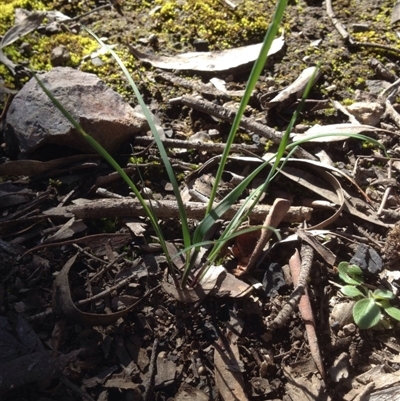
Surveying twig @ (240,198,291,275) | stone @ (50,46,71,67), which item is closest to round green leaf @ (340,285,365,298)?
twig @ (240,198,291,275)

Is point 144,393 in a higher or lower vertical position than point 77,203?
lower

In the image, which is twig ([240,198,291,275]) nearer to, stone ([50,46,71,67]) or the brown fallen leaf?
the brown fallen leaf

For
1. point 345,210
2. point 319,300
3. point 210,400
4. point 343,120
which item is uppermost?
point 343,120

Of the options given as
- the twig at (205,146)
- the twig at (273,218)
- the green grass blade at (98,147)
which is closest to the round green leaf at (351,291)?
the twig at (273,218)

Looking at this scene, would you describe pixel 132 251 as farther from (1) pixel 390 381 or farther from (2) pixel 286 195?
(1) pixel 390 381

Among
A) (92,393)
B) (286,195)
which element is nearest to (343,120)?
(286,195)

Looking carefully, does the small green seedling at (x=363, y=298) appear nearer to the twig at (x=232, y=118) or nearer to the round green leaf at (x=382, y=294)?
the round green leaf at (x=382, y=294)

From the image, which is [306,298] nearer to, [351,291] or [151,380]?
[351,291]

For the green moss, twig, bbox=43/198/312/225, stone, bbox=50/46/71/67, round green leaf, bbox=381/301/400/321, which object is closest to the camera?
round green leaf, bbox=381/301/400/321
